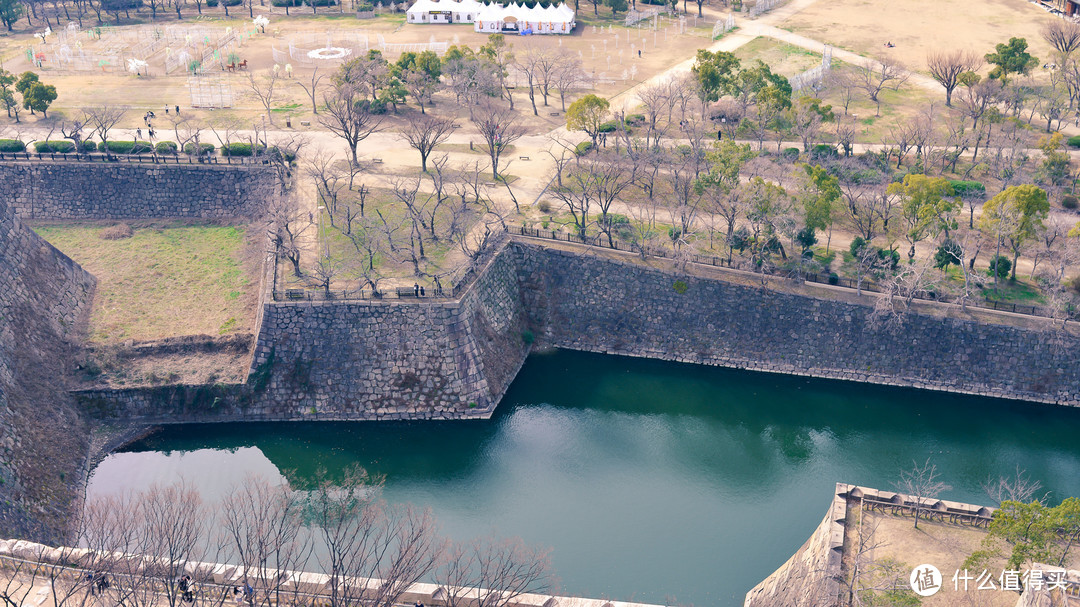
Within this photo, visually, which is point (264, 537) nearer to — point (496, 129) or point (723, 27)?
point (496, 129)

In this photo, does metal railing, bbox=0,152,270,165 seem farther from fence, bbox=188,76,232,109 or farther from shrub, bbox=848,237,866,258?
shrub, bbox=848,237,866,258

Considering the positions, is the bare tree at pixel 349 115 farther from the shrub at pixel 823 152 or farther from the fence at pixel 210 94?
the shrub at pixel 823 152

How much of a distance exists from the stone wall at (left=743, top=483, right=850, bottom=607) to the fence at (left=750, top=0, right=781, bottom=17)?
7231 cm

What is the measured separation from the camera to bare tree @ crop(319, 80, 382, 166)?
60.8 metres

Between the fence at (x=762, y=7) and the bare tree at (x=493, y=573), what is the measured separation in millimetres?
73403

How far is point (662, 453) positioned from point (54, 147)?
44.7 m

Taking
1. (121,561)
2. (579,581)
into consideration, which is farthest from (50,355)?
(579,581)

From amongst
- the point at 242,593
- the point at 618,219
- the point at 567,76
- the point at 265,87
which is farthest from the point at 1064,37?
the point at 242,593

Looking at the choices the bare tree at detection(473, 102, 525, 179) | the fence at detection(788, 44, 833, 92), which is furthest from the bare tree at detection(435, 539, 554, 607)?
the fence at detection(788, 44, 833, 92)

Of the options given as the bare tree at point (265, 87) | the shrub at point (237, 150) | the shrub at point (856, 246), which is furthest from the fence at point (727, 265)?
the bare tree at point (265, 87)

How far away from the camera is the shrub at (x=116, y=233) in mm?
57781

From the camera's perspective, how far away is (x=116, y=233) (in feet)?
190

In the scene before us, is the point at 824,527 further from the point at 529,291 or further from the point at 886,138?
the point at 886,138

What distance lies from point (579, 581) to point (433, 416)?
12577mm
